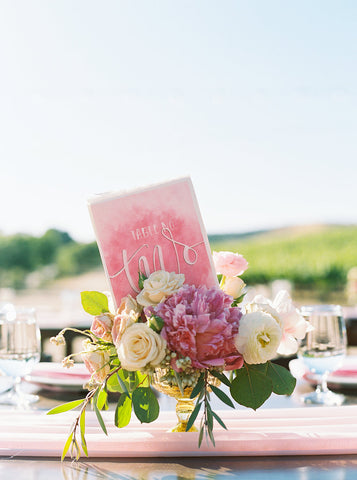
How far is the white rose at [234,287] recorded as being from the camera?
768 mm

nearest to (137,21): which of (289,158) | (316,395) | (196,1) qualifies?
(196,1)

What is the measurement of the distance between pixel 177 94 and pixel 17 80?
467cm

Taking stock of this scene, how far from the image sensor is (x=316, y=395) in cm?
102

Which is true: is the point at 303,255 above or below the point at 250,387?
above

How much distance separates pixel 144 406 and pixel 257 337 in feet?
0.53

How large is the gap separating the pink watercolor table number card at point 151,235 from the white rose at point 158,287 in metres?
0.04

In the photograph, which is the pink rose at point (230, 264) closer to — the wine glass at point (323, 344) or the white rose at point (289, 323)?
the white rose at point (289, 323)

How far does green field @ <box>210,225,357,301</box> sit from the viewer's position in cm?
1609

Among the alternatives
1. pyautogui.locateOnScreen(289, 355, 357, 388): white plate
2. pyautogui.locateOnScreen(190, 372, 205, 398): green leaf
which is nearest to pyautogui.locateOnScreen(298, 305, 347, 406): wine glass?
pyautogui.locateOnScreen(289, 355, 357, 388): white plate

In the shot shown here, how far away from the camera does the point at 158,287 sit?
699 mm

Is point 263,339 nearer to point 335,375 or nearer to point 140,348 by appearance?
point 140,348

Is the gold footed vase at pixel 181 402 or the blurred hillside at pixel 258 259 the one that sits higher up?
the blurred hillside at pixel 258 259

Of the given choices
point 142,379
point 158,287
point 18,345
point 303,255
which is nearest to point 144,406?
point 142,379

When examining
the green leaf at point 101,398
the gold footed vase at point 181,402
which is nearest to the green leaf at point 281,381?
the gold footed vase at point 181,402
